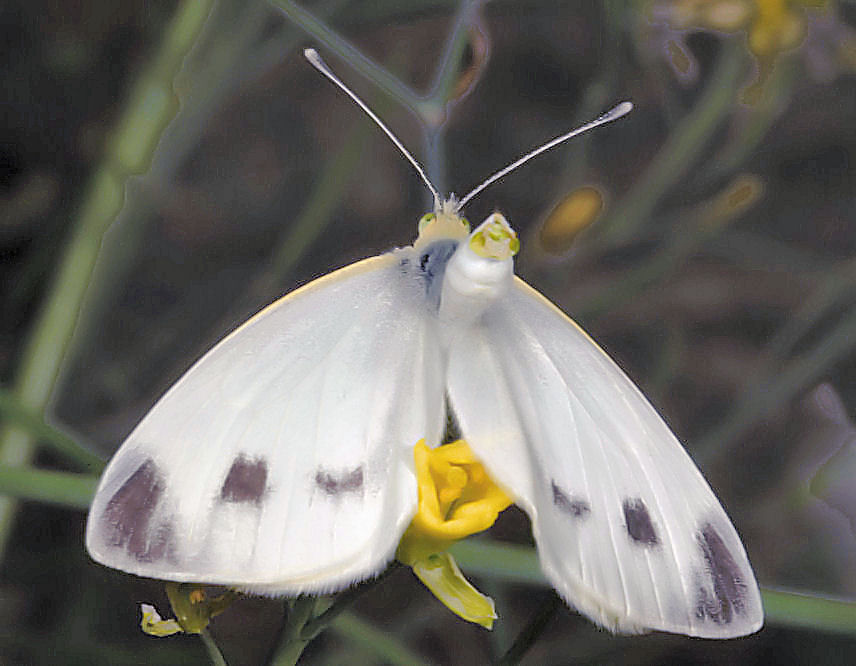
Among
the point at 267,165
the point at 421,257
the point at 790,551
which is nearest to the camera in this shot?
the point at 421,257

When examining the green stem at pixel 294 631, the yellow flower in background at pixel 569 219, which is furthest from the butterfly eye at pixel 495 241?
the yellow flower in background at pixel 569 219

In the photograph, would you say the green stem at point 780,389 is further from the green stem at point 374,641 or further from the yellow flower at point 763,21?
the green stem at point 374,641

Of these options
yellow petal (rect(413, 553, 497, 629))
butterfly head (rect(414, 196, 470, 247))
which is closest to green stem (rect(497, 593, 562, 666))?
yellow petal (rect(413, 553, 497, 629))

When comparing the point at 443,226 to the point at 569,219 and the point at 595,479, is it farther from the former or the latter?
the point at 569,219

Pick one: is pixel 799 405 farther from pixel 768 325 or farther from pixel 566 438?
pixel 566 438

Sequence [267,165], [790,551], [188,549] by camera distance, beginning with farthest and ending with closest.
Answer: [267,165] < [790,551] < [188,549]

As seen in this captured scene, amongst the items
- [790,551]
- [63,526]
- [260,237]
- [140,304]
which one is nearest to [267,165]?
[260,237]

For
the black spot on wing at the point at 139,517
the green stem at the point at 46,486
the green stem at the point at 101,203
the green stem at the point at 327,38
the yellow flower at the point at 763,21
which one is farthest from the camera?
the yellow flower at the point at 763,21
